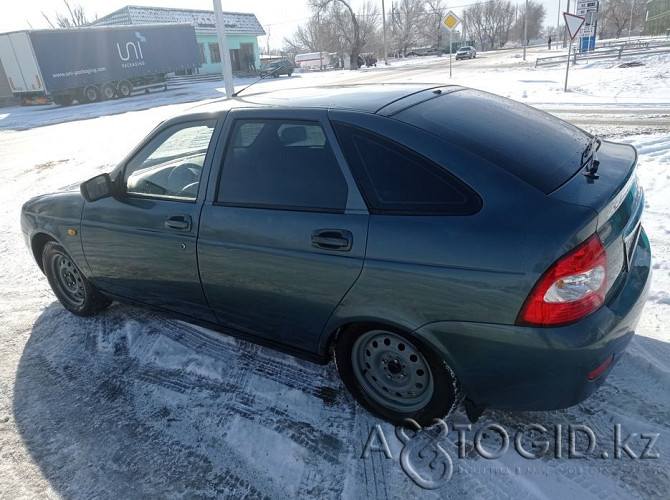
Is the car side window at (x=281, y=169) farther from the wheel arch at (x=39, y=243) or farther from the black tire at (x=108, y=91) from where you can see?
the black tire at (x=108, y=91)

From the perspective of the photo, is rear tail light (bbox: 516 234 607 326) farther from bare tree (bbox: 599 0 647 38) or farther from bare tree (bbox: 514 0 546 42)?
bare tree (bbox: 514 0 546 42)

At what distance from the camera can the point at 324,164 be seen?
8.27ft

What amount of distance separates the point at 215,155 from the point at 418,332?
1.66m

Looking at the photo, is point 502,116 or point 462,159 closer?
point 462,159

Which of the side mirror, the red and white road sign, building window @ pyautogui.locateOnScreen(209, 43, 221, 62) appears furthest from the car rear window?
building window @ pyautogui.locateOnScreen(209, 43, 221, 62)

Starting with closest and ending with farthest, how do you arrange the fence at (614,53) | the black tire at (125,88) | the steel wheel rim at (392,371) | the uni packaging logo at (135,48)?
1. the steel wheel rim at (392,371)
2. the fence at (614,53)
3. the uni packaging logo at (135,48)
4. the black tire at (125,88)

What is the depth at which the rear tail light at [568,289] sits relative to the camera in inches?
75.9

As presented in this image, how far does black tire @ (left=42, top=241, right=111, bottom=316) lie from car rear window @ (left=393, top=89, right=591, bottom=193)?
9.90ft

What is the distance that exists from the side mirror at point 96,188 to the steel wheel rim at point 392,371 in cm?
214

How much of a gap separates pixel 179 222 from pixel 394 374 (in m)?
1.62

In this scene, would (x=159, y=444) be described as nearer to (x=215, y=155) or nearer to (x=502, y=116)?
(x=215, y=155)

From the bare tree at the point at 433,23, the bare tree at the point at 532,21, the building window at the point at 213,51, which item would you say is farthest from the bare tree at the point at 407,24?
the building window at the point at 213,51

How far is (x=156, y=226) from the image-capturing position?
3.11 meters

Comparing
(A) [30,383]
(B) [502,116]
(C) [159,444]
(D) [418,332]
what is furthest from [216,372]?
(B) [502,116]
